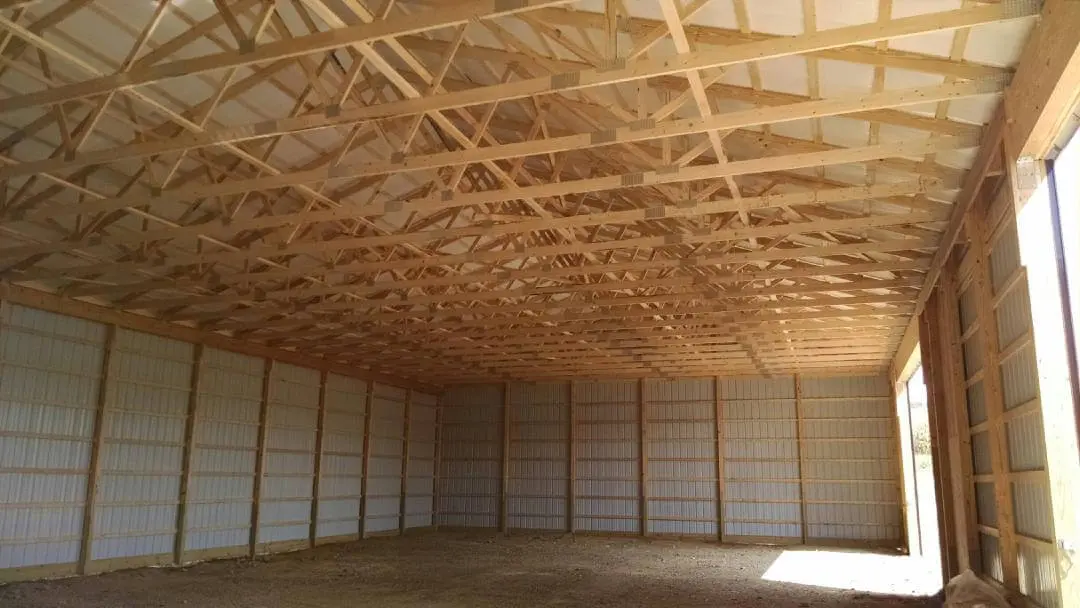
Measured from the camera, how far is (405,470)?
24609mm

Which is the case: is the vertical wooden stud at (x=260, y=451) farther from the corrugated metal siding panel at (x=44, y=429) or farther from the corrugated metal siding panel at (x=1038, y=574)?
the corrugated metal siding panel at (x=1038, y=574)

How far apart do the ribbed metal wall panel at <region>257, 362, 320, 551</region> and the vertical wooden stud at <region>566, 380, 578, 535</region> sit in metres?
8.37

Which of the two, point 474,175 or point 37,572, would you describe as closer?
point 474,175

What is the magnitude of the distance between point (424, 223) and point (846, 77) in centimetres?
778

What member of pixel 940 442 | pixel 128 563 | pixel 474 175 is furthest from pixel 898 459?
pixel 128 563

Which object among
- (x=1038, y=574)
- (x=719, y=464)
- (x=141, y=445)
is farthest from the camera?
(x=719, y=464)

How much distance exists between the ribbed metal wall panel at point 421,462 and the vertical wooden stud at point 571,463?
15.5ft

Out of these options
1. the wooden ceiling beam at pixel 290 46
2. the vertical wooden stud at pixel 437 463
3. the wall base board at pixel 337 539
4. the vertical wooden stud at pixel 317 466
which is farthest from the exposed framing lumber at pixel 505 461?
the wooden ceiling beam at pixel 290 46

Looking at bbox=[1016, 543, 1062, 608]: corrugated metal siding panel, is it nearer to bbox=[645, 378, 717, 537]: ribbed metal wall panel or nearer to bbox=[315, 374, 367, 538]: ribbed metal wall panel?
bbox=[645, 378, 717, 537]: ribbed metal wall panel

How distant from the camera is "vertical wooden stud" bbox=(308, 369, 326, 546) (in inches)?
798

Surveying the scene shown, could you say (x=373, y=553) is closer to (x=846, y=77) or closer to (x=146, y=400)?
(x=146, y=400)

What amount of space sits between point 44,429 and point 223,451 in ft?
14.6

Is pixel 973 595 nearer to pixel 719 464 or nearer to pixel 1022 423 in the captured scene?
pixel 1022 423

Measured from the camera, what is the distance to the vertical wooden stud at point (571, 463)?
24.7 metres
